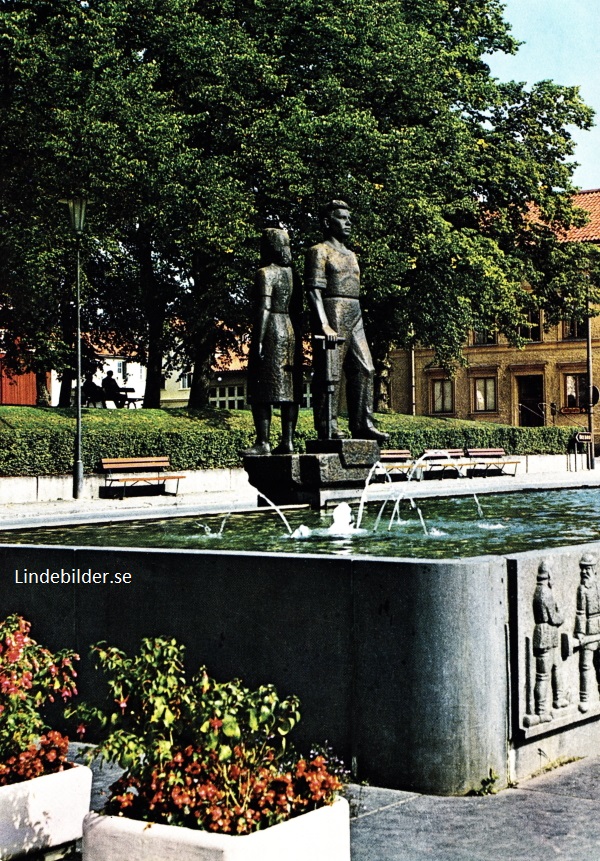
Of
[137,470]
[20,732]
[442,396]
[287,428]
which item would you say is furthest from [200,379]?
[20,732]

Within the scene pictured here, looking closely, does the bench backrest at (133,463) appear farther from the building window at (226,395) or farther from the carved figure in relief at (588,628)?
the building window at (226,395)

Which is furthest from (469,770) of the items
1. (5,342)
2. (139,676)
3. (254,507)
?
(5,342)

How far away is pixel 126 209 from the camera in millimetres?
31609

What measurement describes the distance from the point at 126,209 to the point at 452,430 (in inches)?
597

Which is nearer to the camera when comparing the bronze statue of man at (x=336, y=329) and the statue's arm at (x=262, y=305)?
the bronze statue of man at (x=336, y=329)

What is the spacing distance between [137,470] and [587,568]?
2334cm

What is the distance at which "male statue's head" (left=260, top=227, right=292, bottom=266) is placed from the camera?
1476cm

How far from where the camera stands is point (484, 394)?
69875 millimetres

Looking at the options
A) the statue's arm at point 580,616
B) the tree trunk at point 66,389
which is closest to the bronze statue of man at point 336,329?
the statue's arm at point 580,616

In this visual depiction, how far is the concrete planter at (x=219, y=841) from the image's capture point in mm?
4090

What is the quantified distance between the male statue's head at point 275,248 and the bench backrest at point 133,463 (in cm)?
1435

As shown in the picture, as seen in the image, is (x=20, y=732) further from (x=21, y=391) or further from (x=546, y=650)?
(x=21, y=391)

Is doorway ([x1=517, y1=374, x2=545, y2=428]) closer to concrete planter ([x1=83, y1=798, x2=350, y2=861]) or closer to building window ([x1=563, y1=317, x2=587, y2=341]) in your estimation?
building window ([x1=563, y1=317, x2=587, y2=341])

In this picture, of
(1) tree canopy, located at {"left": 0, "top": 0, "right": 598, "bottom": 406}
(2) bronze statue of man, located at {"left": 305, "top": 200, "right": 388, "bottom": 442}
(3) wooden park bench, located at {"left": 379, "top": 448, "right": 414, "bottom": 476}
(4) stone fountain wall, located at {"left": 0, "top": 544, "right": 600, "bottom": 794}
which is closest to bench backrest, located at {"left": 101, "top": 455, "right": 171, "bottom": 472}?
(1) tree canopy, located at {"left": 0, "top": 0, "right": 598, "bottom": 406}
